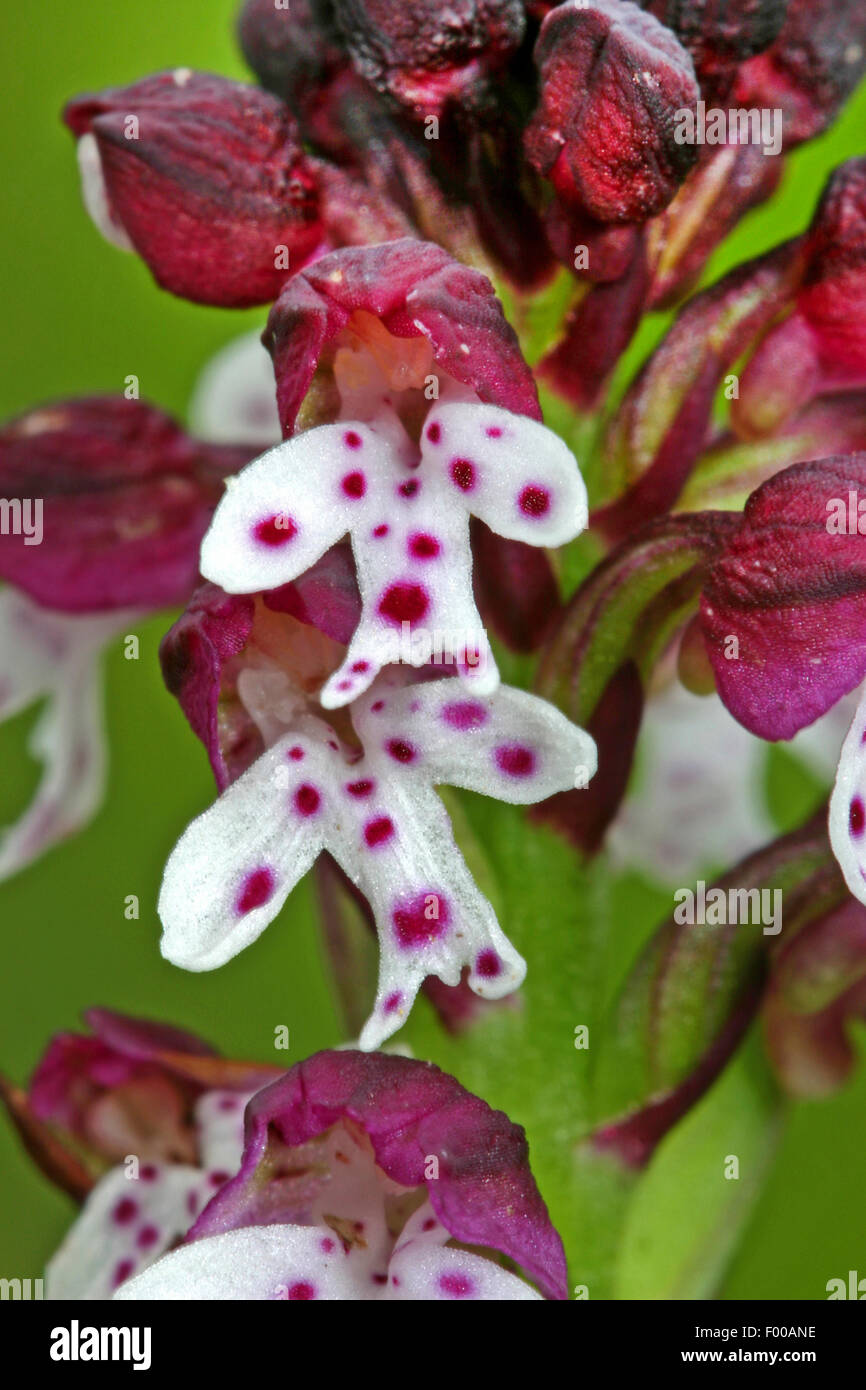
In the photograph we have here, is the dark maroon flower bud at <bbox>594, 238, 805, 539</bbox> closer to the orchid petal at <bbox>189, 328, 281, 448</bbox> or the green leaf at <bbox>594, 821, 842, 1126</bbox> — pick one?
the green leaf at <bbox>594, 821, 842, 1126</bbox>

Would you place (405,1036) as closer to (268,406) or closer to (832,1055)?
(832,1055)

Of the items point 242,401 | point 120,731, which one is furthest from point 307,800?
point 120,731

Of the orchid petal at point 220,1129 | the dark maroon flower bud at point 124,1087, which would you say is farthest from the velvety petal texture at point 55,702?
the orchid petal at point 220,1129

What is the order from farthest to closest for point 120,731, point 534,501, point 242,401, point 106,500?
point 120,731
point 242,401
point 106,500
point 534,501

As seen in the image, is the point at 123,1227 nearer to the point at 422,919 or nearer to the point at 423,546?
the point at 422,919

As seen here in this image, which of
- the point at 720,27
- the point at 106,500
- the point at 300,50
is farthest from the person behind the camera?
the point at 106,500

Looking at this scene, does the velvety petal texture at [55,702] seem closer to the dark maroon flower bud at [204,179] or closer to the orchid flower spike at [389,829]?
the dark maroon flower bud at [204,179]

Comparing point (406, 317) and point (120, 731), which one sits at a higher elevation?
point (406, 317)
